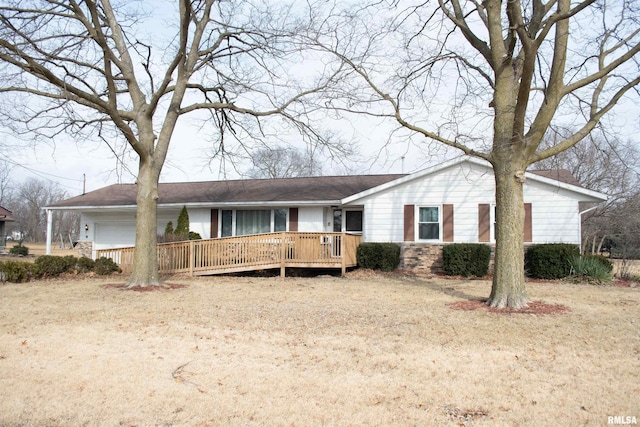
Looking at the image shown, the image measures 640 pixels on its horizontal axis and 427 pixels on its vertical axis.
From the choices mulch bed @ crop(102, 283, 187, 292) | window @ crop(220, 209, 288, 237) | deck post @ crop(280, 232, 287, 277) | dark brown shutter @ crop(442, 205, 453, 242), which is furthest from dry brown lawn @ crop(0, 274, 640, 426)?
window @ crop(220, 209, 288, 237)

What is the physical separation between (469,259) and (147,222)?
393 inches

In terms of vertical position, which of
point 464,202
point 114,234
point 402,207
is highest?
→ point 464,202

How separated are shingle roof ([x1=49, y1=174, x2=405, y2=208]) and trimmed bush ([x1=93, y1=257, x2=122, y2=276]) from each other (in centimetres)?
522

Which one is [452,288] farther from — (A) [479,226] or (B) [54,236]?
(B) [54,236]

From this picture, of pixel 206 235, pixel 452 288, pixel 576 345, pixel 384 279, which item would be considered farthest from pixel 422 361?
pixel 206 235

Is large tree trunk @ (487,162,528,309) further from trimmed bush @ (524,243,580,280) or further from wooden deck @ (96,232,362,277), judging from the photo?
wooden deck @ (96,232,362,277)

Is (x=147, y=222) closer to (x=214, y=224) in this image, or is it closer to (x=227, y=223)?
(x=214, y=224)

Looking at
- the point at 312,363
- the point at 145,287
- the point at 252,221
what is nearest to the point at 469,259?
the point at 252,221

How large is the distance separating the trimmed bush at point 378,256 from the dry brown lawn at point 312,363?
A: 6.12m

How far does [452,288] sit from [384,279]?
9.13 ft

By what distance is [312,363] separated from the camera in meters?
6.21

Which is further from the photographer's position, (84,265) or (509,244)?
(84,265)

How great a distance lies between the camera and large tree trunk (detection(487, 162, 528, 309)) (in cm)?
939

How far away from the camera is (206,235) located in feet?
69.4
